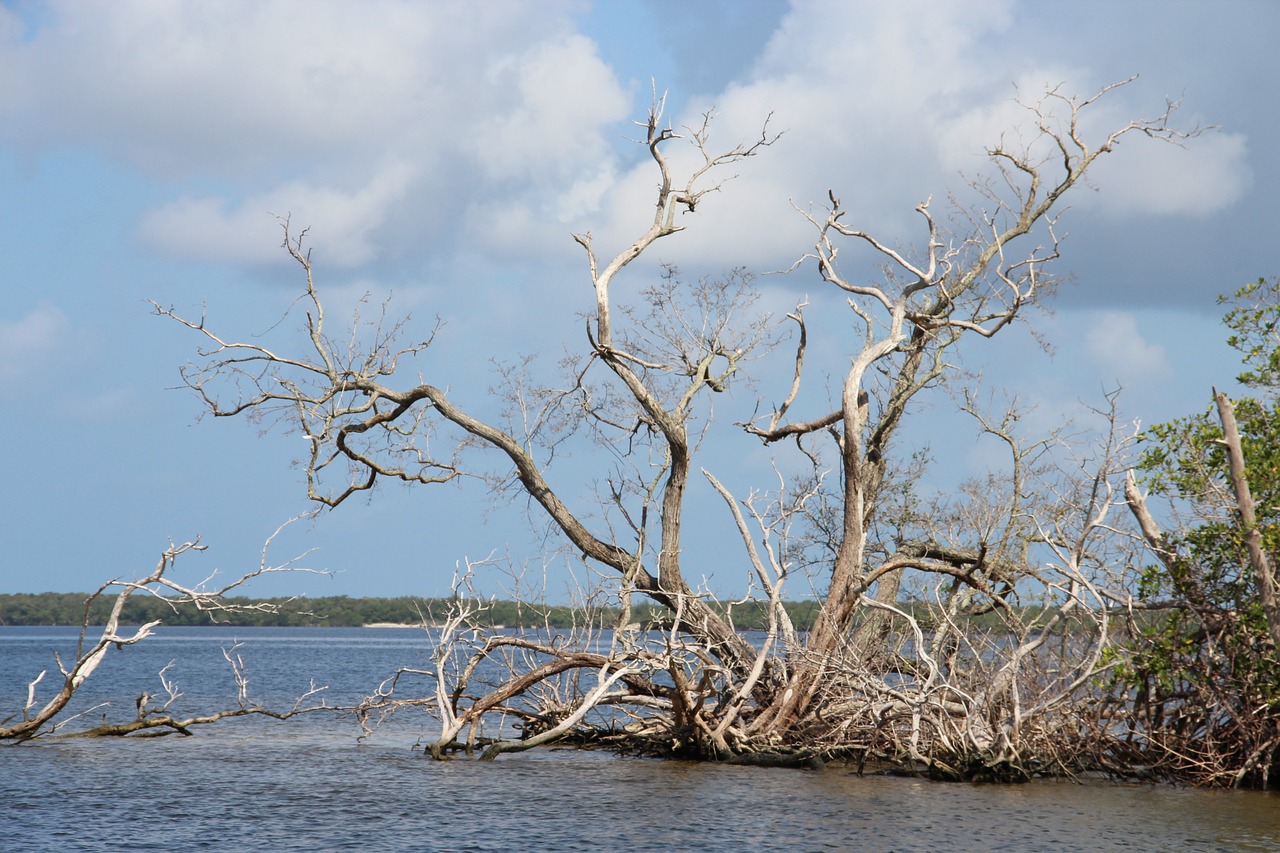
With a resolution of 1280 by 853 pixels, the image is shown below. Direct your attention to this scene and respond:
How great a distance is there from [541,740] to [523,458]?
15.0ft

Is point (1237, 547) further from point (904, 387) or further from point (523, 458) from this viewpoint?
point (523, 458)

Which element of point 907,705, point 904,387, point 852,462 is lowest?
point 907,705

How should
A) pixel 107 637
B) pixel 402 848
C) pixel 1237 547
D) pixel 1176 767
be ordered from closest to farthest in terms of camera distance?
pixel 402 848, pixel 1237 547, pixel 1176 767, pixel 107 637

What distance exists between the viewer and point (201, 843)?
1434 centimetres

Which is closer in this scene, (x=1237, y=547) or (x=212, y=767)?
(x=1237, y=547)

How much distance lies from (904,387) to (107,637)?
500 inches

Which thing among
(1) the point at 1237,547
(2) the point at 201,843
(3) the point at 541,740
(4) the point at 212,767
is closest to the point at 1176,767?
(1) the point at 1237,547

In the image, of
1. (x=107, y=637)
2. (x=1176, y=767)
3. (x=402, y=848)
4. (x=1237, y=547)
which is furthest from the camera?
(x=107, y=637)

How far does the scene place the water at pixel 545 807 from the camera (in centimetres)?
1445

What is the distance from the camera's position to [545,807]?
54.2 ft

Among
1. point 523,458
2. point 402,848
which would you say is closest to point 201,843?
point 402,848

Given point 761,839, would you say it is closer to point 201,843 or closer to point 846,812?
point 846,812

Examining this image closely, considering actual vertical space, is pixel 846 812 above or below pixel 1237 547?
below

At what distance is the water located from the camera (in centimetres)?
1445
